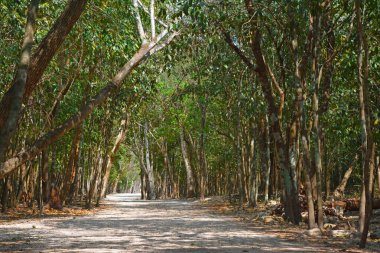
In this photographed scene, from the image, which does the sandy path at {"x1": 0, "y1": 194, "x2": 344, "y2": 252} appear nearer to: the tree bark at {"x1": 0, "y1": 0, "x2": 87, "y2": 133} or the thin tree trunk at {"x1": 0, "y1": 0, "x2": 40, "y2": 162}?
the thin tree trunk at {"x1": 0, "y1": 0, "x2": 40, "y2": 162}

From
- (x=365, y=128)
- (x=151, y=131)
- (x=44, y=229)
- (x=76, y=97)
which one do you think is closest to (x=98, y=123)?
(x=76, y=97)

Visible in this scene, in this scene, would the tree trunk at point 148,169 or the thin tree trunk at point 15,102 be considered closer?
the thin tree trunk at point 15,102

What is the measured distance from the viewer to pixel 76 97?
2291cm

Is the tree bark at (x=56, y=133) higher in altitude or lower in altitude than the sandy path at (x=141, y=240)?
higher

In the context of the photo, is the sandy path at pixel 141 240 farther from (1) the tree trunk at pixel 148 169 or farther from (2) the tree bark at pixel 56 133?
(1) the tree trunk at pixel 148 169

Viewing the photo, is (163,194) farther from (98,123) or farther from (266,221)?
(266,221)

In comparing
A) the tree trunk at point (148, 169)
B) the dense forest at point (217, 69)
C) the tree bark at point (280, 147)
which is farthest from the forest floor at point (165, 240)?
the tree trunk at point (148, 169)

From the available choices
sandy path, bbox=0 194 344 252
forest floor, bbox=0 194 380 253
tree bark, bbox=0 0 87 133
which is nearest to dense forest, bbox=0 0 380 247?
tree bark, bbox=0 0 87 133

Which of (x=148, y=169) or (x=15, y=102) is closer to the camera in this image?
(x=15, y=102)

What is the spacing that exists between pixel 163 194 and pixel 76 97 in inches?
1348

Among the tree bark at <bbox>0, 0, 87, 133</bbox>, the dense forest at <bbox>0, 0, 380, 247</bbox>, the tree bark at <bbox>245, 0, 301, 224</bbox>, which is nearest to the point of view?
the tree bark at <bbox>0, 0, 87, 133</bbox>

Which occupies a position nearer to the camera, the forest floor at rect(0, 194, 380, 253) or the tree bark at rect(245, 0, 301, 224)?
the forest floor at rect(0, 194, 380, 253)

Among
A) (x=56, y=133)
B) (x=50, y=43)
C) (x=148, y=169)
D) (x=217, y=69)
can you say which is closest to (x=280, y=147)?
(x=217, y=69)

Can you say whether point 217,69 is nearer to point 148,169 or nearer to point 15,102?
point 15,102
